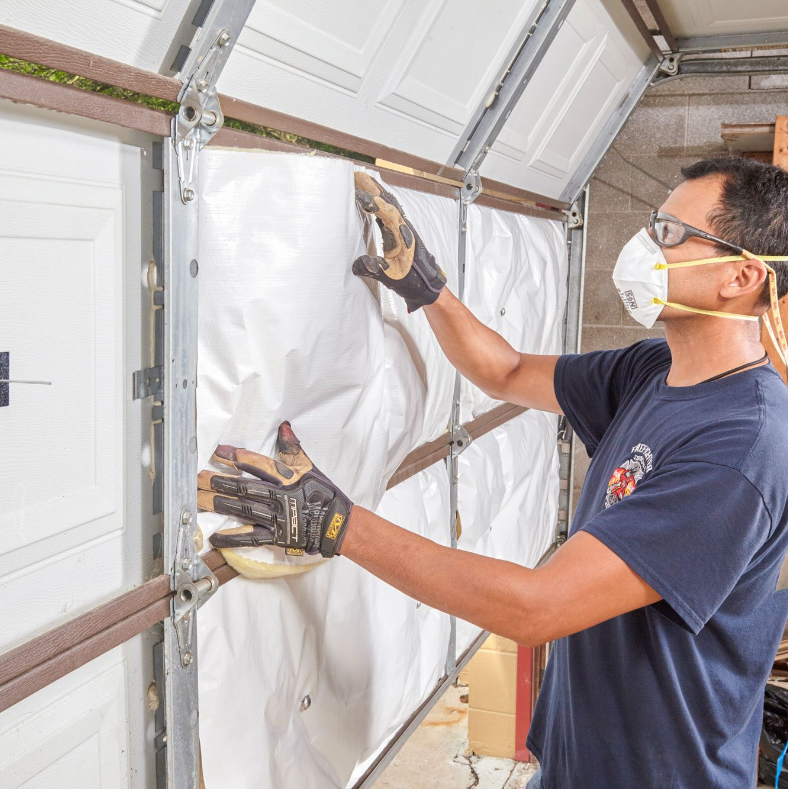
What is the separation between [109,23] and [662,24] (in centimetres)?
263

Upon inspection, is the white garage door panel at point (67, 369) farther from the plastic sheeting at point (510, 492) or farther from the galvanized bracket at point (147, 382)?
the plastic sheeting at point (510, 492)

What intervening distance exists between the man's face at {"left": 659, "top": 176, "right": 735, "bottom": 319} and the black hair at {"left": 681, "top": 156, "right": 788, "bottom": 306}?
2cm

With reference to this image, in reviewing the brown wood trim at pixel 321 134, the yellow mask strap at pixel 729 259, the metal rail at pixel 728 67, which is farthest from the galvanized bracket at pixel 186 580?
the metal rail at pixel 728 67

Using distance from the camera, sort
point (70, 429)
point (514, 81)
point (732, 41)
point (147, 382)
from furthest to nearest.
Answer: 1. point (732, 41)
2. point (514, 81)
3. point (147, 382)
4. point (70, 429)

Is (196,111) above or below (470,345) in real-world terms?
above

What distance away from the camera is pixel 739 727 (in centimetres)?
146

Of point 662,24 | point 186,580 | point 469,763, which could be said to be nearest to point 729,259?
point 186,580

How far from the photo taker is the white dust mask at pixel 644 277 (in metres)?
1.57

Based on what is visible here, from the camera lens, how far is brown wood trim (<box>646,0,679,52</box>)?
110 inches

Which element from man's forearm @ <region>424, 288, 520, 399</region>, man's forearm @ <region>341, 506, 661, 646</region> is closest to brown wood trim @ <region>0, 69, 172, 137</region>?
man's forearm @ <region>341, 506, 661, 646</region>

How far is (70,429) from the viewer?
40.7 inches

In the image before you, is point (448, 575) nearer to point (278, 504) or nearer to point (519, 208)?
point (278, 504)

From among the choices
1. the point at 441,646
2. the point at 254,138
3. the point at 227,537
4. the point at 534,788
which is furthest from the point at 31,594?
the point at 441,646

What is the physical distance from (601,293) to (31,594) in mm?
3169
